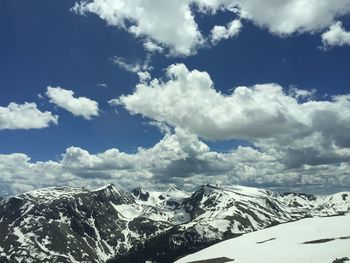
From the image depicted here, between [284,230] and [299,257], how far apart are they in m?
57.8

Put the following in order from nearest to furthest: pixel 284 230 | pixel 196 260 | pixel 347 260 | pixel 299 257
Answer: pixel 347 260
pixel 299 257
pixel 196 260
pixel 284 230

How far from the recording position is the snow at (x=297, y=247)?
77.0m

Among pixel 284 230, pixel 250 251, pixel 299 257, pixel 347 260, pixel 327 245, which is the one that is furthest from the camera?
pixel 284 230

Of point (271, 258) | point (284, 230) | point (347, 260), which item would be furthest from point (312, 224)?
point (347, 260)

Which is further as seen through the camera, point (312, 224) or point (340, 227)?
point (312, 224)

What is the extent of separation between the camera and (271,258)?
268 ft

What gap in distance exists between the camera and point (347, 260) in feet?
212

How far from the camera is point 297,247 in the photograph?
92.4m

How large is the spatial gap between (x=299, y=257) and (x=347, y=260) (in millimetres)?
13604

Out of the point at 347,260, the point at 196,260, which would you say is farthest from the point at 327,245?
the point at 196,260

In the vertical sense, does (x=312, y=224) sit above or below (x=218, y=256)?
above

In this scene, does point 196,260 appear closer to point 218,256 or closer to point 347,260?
point 218,256

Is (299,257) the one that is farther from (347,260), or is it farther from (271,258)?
(347,260)

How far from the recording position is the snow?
3031 inches
